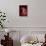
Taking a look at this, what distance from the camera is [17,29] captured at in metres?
3.73

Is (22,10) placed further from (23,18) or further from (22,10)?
(23,18)

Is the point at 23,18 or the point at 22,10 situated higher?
the point at 22,10

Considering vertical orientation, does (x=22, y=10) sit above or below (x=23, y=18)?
above

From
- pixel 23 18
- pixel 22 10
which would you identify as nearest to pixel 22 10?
pixel 22 10

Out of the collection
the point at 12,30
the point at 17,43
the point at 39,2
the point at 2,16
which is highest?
the point at 39,2

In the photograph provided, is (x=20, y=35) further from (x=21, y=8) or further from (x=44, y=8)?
(x=44, y=8)

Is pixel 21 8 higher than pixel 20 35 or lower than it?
higher

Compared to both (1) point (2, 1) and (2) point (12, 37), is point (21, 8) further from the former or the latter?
(2) point (12, 37)

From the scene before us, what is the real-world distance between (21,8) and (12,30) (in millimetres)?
604

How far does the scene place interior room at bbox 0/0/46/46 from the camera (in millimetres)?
3693

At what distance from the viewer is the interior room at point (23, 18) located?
12.1 feet

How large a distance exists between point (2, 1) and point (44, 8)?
1076 millimetres

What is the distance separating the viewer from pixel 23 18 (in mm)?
3711

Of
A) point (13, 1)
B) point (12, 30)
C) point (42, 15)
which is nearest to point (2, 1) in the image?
point (13, 1)
